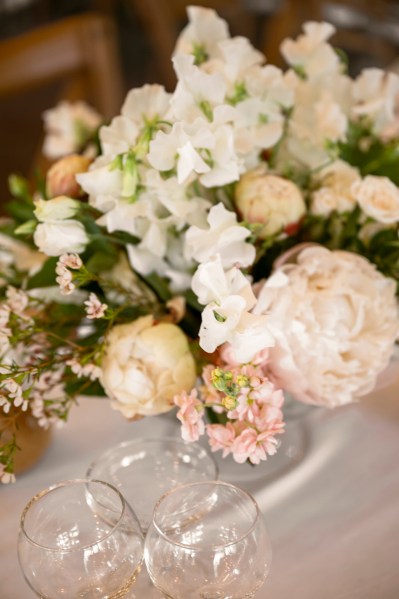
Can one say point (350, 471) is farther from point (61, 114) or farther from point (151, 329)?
point (61, 114)

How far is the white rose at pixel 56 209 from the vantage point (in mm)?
679

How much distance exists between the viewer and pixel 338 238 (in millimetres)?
816

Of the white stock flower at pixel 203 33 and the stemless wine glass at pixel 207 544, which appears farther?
the white stock flower at pixel 203 33

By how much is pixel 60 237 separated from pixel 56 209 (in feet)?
0.09

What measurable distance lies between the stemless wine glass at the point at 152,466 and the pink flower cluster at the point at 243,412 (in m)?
0.11

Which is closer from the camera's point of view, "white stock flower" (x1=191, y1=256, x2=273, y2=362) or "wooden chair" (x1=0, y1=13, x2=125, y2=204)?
"white stock flower" (x1=191, y1=256, x2=273, y2=362)

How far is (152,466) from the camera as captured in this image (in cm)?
73

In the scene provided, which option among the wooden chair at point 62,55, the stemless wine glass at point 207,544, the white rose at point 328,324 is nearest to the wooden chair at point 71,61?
the wooden chair at point 62,55

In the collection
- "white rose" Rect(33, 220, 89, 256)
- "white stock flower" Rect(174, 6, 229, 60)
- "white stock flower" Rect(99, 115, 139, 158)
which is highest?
"white stock flower" Rect(174, 6, 229, 60)

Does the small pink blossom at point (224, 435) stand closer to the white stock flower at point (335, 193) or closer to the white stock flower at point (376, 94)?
the white stock flower at point (335, 193)

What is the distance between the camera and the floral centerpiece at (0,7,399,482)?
2.01 ft

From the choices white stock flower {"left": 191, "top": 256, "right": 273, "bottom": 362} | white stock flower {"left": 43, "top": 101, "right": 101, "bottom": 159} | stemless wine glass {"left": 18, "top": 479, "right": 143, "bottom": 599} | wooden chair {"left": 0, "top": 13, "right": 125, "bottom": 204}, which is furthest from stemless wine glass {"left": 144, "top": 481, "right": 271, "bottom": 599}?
wooden chair {"left": 0, "top": 13, "right": 125, "bottom": 204}

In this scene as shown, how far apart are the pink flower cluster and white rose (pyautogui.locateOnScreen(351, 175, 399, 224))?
20 cm

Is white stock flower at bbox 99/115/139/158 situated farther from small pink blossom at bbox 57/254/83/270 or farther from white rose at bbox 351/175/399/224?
white rose at bbox 351/175/399/224
